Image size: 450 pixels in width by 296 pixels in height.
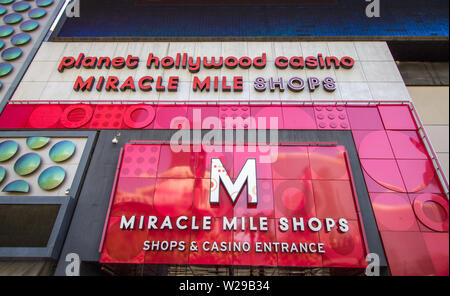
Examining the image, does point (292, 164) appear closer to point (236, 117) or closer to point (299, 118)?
point (299, 118)

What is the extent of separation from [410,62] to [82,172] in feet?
81.4

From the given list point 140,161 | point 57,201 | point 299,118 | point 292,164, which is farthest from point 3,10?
point 292,164

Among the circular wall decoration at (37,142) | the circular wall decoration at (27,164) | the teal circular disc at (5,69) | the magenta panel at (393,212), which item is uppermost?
the teal circular disc at (5,69)

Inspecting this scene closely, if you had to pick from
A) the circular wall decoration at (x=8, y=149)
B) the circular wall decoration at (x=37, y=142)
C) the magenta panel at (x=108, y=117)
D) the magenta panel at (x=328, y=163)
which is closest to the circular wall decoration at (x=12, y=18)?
the circular wall decoration at (x=8, y=149)

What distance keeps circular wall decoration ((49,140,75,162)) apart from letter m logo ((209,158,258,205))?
28.3ft

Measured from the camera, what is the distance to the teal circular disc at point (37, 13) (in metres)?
21.5

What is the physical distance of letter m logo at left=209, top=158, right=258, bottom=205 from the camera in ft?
42.1

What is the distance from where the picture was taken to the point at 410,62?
20047mm

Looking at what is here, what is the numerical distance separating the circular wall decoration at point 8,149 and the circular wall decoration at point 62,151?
2181mm

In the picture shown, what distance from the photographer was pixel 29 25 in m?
21.0

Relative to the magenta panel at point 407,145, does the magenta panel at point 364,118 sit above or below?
above

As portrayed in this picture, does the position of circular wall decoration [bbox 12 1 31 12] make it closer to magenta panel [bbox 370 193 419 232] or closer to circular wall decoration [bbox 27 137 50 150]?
circular wall decoration [bbox 27 137 50 150]

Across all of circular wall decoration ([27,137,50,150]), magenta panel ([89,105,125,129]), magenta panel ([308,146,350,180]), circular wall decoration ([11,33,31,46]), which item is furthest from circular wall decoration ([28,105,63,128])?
magenta panel ([308,146,350,180])

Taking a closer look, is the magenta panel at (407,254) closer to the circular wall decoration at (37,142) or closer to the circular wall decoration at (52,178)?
the circular wall decoration at (52,178)
